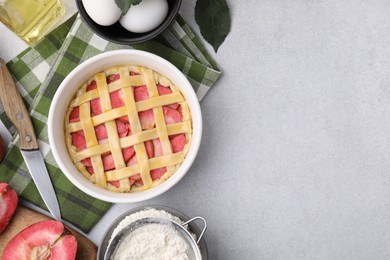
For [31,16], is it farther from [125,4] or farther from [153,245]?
[153,245]

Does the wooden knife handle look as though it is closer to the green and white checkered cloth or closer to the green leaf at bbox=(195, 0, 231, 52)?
the green and white checkered cloth

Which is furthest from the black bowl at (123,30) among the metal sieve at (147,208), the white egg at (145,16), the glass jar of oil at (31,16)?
the metal sieve at (147,208)

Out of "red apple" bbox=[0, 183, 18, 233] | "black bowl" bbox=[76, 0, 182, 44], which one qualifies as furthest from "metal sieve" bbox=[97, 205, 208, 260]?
"black bowl" bbox=[76, 0, 182, 44]

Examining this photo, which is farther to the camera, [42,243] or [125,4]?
[42,243]

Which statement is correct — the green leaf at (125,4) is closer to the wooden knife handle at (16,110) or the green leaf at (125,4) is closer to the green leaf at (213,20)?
the green leaf at (213,20)

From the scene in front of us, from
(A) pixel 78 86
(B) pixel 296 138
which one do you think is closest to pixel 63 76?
(A) pixel 78 86

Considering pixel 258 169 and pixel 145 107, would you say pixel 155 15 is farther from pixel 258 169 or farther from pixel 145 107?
pixel 258 169
